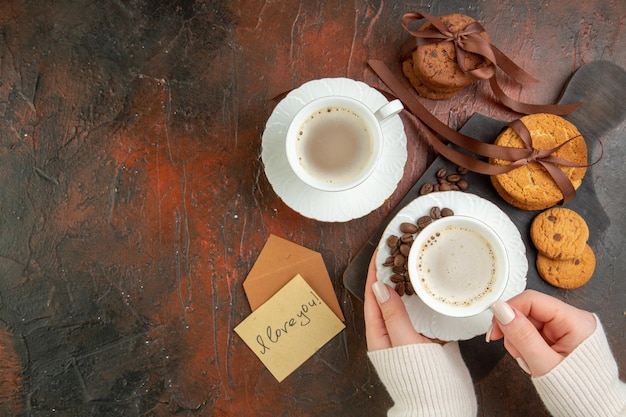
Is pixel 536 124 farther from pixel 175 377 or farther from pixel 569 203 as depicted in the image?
pixel 175 377

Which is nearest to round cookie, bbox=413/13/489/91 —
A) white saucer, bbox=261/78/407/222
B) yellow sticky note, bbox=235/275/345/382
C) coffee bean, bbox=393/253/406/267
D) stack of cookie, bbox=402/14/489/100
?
stack of cookie, bbox=402/14/489/100

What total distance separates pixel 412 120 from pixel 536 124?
0.23m

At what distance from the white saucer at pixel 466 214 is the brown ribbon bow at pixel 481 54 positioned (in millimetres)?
222

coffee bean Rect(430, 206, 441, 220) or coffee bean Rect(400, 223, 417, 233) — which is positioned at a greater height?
coffee bean Rect(430, 206, 441, 220)

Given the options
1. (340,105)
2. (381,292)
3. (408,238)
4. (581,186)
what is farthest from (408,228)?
(581,186)

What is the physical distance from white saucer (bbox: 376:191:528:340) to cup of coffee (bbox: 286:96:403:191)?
0.41 feet

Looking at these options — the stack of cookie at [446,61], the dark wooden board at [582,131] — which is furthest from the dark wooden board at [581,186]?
the stack of cookie at [446,61]

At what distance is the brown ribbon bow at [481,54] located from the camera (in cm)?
92

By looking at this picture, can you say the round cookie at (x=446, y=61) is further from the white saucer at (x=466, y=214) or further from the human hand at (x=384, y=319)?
the human hand at (x=384, y=319)

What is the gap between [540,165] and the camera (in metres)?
0.94

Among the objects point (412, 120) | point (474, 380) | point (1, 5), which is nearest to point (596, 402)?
point (474, 380)

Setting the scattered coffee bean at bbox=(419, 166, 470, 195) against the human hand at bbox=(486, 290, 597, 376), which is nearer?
the human hand at bbox=(486, 290, 597, 376)

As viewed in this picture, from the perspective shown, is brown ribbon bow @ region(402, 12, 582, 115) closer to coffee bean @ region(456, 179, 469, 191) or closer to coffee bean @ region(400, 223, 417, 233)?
coffee bean @ region(456, 179, 469, 191)

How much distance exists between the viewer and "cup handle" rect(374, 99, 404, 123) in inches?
33.4
